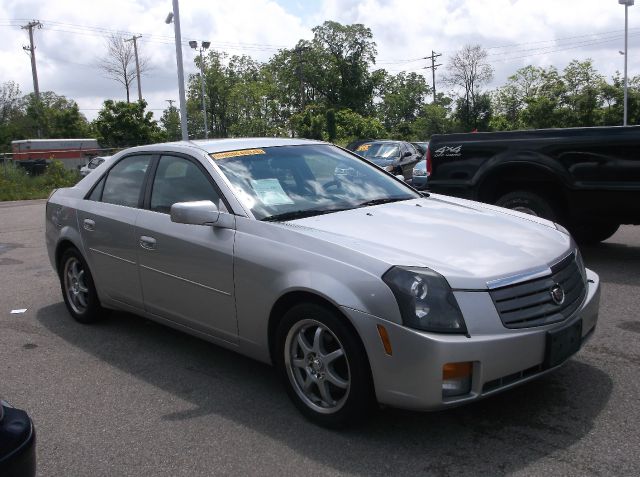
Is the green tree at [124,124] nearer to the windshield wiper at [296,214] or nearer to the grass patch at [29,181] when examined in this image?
the grass patch at [29,181]

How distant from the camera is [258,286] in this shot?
3.65 meters

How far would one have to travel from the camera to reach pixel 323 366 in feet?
11.1

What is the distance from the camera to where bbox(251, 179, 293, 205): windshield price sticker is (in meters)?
4.07

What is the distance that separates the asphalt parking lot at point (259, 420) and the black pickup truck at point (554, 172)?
1.88 metres

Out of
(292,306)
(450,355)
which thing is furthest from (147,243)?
(450,355)

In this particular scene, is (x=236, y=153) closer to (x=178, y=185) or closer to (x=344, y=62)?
(x=178, y=185)

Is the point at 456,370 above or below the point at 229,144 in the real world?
below

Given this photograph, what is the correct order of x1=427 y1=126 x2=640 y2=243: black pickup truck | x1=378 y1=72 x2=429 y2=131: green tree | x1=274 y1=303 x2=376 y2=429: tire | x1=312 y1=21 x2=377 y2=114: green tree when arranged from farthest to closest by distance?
x1=378 y1=72 x2=429 y2=131: green tree, x1=312 y1=21 x2=377 y2=114: green tree, x1=427 y1=126 x2=640 y2=243: black pickup truck, x1=274 y1=303 x2=376 y2=429: tire

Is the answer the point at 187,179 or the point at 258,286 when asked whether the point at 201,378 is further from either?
the point at 187,179

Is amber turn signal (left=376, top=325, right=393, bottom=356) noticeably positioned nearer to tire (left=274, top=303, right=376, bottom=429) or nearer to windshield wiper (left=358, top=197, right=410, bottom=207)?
tire (left=274, top=303, right=376, bottom=429)

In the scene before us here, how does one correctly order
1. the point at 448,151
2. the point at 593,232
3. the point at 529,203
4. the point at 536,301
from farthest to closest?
the point at 593,232, the point at 448,151, the point at 529,203, the point at 536,301

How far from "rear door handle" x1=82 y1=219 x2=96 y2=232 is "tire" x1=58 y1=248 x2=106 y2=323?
299 mm

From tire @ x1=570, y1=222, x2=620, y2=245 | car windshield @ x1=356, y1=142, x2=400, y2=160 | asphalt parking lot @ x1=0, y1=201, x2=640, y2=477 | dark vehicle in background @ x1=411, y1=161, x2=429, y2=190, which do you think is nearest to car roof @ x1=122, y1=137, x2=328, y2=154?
asphalt parking lot @ x1=0, y1=201, x2=640, y2=477

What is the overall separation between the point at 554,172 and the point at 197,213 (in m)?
4.48
